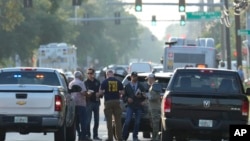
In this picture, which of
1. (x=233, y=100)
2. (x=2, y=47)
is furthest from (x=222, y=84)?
Result: (x=2, y=47)

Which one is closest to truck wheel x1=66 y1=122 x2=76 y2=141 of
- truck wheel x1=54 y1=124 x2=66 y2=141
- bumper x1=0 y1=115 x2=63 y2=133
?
truck wheel x1=54 y1=124 x2=66 y2=141

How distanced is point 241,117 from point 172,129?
1.43 m

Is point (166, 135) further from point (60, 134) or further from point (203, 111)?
point (60, 134)

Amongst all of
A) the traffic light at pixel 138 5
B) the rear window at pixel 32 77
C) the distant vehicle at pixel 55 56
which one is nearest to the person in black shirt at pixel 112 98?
the rear window at pixel 32 77

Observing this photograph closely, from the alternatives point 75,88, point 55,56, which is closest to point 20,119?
point 75,88

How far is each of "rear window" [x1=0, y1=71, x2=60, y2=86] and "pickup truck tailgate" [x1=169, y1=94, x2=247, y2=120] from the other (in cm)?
395

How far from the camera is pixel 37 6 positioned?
80.1 m

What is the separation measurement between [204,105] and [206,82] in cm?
76

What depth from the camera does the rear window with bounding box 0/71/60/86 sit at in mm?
23297

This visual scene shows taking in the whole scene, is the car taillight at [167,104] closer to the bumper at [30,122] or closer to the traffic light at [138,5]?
the bumper at [30,122]

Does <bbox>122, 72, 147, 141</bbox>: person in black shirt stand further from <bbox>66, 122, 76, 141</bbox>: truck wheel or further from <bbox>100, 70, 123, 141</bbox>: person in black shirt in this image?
<bbox>66, 122, 76, 141</bbox>: truck wheel

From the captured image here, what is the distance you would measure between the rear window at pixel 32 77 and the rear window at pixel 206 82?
3.63m

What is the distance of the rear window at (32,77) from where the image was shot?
23297 mm

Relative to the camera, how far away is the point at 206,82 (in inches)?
830
